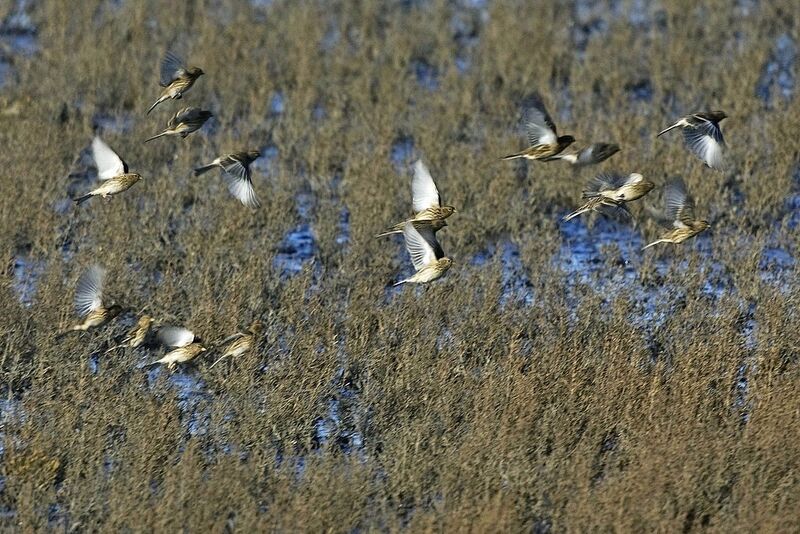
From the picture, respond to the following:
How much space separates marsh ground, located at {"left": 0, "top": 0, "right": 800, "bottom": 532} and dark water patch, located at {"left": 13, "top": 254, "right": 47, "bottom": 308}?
1.6 inches

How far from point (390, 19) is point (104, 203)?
5.86 meters

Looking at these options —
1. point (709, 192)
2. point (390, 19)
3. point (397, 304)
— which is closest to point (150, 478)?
point (397, 304)

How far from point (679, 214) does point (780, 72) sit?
17.5 feet

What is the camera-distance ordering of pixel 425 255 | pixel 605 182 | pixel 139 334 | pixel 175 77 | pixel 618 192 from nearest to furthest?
pixel 139 334 < pixel 425 255 < pixel 618 192 < pixel 605 182 < pixel 175 77

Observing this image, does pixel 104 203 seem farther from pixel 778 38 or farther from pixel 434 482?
pixel 778 38

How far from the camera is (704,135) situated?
8992mm

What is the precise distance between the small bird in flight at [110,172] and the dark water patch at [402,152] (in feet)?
9.10

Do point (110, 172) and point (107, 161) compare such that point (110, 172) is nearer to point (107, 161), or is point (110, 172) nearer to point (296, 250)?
point (107, 161)

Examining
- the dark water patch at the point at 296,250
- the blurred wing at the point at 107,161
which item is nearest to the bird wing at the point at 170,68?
the blurred wing at the point at 107,161

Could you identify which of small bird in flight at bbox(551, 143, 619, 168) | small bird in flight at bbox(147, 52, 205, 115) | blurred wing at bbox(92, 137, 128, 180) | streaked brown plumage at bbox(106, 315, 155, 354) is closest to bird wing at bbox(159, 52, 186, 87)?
small bird in flight at bbox(147, 52, 205, 115)

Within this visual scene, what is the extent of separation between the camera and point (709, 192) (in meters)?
10.5

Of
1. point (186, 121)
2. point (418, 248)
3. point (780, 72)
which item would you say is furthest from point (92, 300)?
point (780, 72)

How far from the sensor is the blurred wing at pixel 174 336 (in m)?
7.61

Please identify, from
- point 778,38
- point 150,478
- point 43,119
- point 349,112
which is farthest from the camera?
point 778,38
